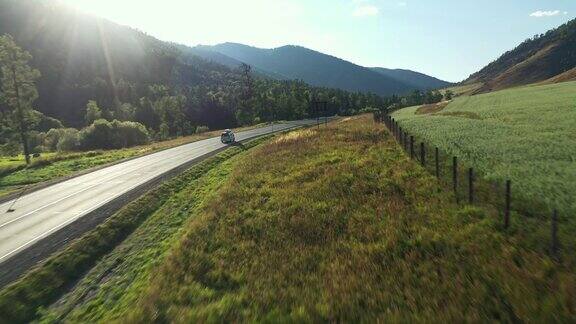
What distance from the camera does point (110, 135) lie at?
255ft

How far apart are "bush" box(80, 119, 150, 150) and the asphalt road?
37.6 meters

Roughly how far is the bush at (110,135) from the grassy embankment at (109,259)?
5531cm

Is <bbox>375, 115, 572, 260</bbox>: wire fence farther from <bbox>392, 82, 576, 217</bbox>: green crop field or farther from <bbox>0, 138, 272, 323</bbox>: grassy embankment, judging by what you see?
<bbox>0, 138, 272, 323</bbox>: grassy embankment

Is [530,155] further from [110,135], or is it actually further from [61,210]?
[110,135]

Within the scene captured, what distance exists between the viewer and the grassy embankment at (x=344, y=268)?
30.9 ft

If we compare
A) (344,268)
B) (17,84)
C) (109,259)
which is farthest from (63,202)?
(17,84)

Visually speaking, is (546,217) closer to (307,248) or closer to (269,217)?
(307,248)

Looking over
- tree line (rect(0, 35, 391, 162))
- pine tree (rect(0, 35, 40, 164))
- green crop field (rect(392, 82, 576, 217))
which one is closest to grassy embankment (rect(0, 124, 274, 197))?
pine tree (rect(0, 35, 40, 164))

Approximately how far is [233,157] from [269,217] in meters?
26.3

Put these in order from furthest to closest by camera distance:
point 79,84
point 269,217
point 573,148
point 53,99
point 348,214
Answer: point 79,84 → point 53,99 → point 573,148 → point 269,217 → point 348,214

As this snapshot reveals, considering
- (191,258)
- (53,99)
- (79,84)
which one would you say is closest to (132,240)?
(191,258)

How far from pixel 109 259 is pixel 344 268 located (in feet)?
31.7

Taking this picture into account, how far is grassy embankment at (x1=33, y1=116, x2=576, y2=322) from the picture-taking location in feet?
30.9

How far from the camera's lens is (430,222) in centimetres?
1417
